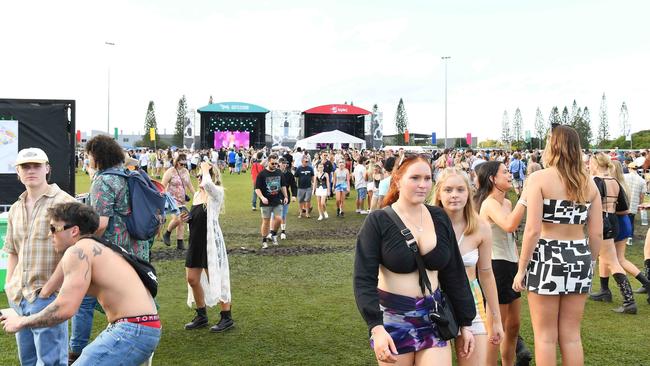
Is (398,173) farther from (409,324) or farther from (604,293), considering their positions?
(604,293)

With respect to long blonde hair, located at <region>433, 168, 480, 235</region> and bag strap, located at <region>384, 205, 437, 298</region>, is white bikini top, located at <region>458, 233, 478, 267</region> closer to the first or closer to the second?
long blonde hair, located at <region>433, 168, 480, 235</region>

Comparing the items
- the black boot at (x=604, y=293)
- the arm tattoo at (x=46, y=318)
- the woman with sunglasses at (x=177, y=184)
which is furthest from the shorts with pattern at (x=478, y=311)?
the woman with sunglasses at (x=177, y=184)

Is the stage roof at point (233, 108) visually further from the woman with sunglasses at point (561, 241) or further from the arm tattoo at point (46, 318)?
the arm tattoo at point (46, 318)

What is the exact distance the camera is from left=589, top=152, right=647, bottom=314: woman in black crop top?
22.6ft

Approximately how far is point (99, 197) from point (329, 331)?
2886mm

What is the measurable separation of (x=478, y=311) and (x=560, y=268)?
0.66 m

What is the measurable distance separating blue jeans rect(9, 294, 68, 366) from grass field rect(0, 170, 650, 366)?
1.30m

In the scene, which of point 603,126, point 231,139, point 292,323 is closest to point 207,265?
point 292,323

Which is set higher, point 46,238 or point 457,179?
point 457,179

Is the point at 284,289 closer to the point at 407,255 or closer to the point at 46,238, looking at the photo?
the point at 46,238

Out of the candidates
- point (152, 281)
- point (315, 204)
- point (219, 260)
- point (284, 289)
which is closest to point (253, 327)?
point (219, 260)

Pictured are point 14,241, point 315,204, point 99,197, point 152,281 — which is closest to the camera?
point 152,281

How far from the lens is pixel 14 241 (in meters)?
4.18

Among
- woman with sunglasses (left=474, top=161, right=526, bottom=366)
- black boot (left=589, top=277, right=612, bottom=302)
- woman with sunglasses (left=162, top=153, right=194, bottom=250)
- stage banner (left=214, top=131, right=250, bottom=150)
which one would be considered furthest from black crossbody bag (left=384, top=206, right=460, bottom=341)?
stage banner (left=214, top=131, right=250, bottom=150)
